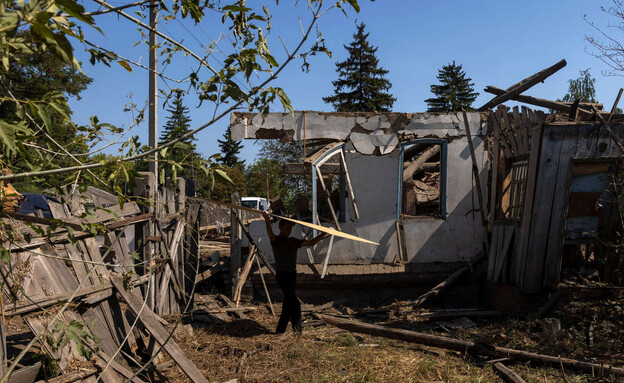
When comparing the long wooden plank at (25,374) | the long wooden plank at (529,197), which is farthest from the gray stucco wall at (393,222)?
the long wooden plank at (25,374)

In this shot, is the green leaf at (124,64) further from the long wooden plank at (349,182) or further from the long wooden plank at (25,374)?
the long wooden plank at (349,182)

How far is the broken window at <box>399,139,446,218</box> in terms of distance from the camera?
11.7m

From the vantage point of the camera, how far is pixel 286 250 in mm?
8273

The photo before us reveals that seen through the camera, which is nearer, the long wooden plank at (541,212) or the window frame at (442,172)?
the long wooden plank at (541,212)

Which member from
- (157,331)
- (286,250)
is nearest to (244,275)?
(286,250)

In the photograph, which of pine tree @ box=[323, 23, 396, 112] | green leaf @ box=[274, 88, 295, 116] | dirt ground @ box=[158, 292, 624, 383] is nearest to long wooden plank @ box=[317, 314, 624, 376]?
dirt ground @ box=[158, 292, 624, 383]

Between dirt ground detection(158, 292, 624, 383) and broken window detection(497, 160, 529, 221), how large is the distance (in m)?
2.15

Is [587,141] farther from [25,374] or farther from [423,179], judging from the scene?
[25,374]

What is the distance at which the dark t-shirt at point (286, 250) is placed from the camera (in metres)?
8.25

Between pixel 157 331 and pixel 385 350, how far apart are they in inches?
134

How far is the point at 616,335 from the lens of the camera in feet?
25.2

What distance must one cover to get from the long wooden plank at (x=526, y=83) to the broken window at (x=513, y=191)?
1666mm

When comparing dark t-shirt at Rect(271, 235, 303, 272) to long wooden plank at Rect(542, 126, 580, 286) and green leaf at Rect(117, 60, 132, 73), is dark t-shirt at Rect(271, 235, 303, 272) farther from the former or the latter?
green leaf at Rect(117, 60, 132, 73)

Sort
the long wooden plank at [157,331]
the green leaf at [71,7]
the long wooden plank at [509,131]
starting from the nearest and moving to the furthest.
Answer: the green leaf at [71,7] < the long wooden plank at [157,331] < the long wooden plank at [509,131]
